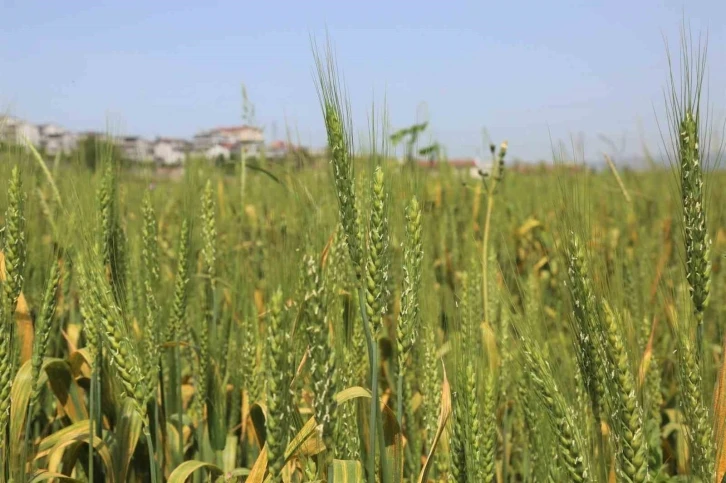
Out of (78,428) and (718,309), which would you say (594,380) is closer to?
(78,428)

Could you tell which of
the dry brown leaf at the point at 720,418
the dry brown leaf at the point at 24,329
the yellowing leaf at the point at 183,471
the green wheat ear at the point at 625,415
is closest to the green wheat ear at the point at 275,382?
the green wheat ear at the point at 625,415

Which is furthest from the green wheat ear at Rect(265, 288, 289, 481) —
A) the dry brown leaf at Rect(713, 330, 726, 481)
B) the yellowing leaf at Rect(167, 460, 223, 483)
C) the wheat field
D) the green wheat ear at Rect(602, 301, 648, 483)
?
the dry brown leaf at Rect(713, 330, 726, 481)

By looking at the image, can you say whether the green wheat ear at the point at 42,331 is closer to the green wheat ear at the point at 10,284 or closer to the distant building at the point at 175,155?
the green wheat ear at the point at 10,284

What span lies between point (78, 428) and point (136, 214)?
5.94ft

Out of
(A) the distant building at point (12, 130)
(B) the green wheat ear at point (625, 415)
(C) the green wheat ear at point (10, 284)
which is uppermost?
(A) the distant building at point (12, 130)

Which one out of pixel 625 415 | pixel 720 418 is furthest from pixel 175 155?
pixel 625 415

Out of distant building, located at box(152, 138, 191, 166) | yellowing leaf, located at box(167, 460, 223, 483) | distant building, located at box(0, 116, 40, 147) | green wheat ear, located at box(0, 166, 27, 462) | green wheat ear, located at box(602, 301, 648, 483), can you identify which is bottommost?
yellowing leaf, located at box(167, 460, 223, 483)

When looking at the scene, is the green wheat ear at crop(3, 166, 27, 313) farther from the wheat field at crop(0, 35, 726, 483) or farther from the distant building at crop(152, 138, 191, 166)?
the distant building at crop(152, 138, 191, 166)

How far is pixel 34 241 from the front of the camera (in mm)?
2396

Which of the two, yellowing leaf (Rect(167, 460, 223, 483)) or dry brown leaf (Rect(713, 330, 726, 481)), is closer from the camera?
dry brown leaf (Rect(713, 330, 726, 481))

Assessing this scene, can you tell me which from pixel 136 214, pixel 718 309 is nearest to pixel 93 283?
pixel 136 214

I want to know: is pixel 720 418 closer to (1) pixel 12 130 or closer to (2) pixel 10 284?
(2) pixel 10 284

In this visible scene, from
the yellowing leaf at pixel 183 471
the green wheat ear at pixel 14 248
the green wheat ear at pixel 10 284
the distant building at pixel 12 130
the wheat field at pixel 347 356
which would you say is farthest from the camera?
the distant building at pixel 12 130

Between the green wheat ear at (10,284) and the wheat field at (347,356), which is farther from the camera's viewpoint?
the green wheat ear at (10,284)
